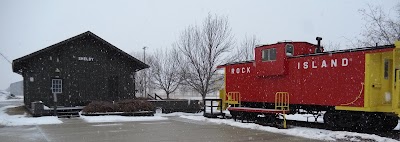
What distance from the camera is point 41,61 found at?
2145 cm

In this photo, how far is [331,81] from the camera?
12.5 m

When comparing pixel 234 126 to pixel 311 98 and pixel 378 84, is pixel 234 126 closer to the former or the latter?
pixel 311 98

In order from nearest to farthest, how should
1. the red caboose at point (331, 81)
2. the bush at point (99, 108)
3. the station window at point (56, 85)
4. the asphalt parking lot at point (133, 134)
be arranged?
the asphalt parking lot at point (133, 134) < the red caboose at point (331, 81) < the bush at point (99, 108) < the station window at point (56, 85)

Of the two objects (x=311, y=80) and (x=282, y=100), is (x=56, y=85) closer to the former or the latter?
(x=282, y=100)

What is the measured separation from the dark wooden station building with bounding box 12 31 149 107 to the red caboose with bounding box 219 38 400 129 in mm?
10807

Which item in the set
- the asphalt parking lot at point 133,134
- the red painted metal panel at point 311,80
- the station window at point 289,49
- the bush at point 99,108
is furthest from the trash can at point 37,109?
the station window at point 289,49

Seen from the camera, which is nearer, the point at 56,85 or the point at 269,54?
the point at 269,54

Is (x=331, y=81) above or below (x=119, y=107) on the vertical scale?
above

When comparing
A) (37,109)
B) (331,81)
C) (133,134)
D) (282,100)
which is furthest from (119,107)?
(331,81)

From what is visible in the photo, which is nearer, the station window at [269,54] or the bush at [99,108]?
the station window at [269,54]

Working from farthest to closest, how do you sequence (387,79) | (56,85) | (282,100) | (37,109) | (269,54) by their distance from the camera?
(56,85), (37,109), (269,54), (282,100), (387,79)

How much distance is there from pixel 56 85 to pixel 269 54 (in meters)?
14.6

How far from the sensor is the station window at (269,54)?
576 inches

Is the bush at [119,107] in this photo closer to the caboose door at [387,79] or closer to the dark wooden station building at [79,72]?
the dark wooden station building at [79,72]
